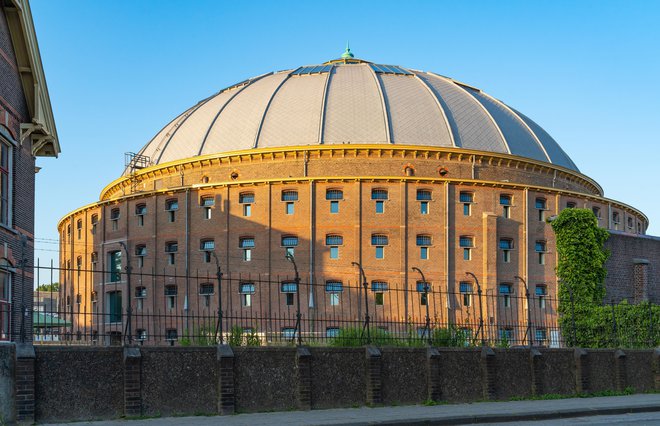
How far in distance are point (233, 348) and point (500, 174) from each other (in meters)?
44.2

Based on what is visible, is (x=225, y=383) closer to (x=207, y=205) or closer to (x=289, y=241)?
(x=289, y=241)

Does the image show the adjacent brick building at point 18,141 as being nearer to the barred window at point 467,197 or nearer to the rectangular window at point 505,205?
the barred window at point 467,197

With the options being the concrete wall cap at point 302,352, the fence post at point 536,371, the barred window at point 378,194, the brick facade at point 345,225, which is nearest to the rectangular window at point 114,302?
the brick facade at point 345,225

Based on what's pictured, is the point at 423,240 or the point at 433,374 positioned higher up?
the point at 423,240

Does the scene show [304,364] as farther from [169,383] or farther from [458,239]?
[458,239]

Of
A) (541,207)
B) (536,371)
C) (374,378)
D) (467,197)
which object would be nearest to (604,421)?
(374,378)

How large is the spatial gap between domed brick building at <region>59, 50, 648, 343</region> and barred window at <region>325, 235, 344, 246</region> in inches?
6.2

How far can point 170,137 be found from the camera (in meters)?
69.3

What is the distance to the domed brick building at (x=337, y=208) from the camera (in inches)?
2249

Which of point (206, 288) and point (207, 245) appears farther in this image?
point (207, 245)

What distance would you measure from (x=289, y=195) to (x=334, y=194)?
9.75ft

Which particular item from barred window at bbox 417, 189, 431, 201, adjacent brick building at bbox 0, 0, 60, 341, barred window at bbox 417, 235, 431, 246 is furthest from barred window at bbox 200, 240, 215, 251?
adjacent brick building at bbox 0, 0, 60, 341

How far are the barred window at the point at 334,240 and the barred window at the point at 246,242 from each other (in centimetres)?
499

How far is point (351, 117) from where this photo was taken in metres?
63.0
